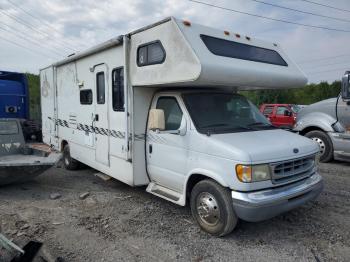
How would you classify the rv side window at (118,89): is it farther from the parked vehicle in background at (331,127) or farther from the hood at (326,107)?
the hood at (326,107)

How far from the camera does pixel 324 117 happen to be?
31.6 feet

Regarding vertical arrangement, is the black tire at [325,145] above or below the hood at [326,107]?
below

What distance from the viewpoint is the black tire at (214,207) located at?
432 centimetres

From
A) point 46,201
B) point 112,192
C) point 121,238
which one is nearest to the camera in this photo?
point 121,238

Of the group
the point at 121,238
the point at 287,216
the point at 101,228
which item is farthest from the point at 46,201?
the point at 287,216

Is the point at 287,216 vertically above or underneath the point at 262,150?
underneath

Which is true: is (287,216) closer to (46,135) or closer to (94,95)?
(94,95)

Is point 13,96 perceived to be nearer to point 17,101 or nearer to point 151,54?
point 17,101

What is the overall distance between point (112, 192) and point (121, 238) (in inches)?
84.1

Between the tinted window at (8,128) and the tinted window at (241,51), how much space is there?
516cm

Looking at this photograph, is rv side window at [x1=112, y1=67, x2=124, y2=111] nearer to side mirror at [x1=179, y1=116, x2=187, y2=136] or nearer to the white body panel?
the white body panel

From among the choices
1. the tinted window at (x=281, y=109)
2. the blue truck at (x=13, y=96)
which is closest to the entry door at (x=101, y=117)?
the blue truck at (x=13, y=96)

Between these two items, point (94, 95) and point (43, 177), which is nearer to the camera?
point (94, 95)

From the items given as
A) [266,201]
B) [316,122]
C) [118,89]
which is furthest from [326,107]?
[266,201]
